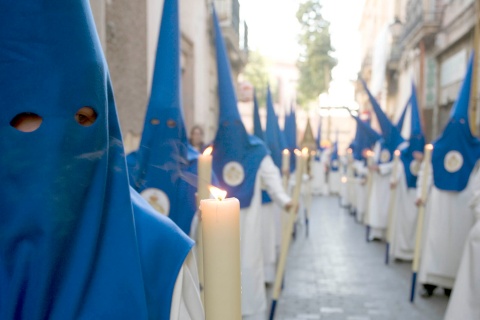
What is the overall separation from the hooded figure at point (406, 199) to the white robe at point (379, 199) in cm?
176

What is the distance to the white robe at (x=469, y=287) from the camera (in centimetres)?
388

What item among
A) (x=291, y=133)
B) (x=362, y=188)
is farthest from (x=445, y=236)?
(x=362, y=188)

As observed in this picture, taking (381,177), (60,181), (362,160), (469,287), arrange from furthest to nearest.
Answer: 1. (362,160)
2. (381,177)
3. (469,287)
4. (60,181)

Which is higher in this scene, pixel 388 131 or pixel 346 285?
pixel 388 131

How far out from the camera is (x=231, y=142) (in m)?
5.32

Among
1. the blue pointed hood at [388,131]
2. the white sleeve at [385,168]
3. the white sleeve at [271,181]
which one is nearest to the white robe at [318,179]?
the white sleeve at [385,168]

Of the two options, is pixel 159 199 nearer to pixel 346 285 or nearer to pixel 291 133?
pixel 346 285

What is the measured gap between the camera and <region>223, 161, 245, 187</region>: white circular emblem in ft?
17.7

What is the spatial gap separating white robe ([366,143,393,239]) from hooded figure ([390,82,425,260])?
5.76ft

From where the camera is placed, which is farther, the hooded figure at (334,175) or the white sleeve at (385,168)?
the hooded figure at (334,175)

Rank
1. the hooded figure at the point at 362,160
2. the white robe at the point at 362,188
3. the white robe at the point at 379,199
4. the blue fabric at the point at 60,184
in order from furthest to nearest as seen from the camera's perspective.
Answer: the white robe at the point at 362,188, the hooded figure at the point at 362,160, the white robe at the point at 379,199, the blue fabric at the point at 60,184

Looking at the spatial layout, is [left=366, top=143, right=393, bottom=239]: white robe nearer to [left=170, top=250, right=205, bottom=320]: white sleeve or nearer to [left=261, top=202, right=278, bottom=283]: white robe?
[left=261, top=202, right=278, bottom=283]: white robe

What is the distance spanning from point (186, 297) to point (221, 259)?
2.05ft

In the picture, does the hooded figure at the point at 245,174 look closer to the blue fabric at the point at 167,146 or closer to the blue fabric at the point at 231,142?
the blue fabric at the point at 231,142
